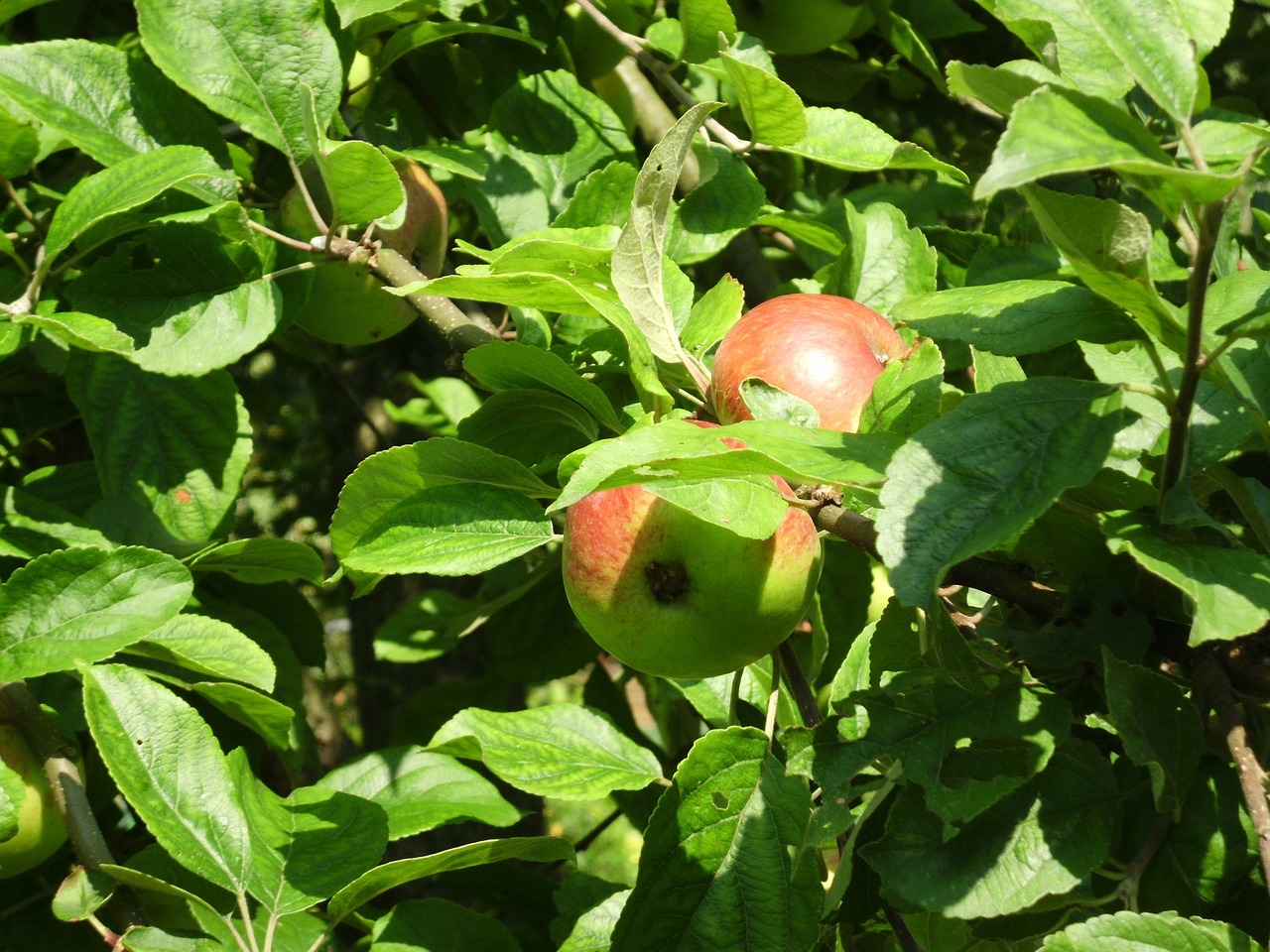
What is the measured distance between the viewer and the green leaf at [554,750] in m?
1.14

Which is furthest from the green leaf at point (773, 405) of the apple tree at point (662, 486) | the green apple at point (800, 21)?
the green apple at point (800, 21)

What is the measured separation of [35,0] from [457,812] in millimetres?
1018

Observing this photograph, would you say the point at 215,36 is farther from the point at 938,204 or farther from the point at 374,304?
the point at 938,204

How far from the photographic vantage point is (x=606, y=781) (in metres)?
1.18

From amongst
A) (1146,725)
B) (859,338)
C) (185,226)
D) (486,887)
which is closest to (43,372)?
(185,226)

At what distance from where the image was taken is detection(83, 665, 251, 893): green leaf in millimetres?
1030

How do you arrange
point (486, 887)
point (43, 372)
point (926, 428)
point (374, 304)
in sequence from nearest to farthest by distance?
point (926, 428) < point (374, 304) < point (43, 372) < point (486, 887)

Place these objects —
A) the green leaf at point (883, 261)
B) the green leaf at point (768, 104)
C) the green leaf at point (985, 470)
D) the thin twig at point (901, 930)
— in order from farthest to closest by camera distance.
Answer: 1. the green leaf at point (883, 261)
2. the green leaf at point (768, 104)
3. the thin twig at point (901, 930)
4. the green leaf at point (985, 470)

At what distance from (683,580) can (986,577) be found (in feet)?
0.79

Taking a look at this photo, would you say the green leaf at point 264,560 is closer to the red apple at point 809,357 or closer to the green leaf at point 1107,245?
the red apple at point 809,357

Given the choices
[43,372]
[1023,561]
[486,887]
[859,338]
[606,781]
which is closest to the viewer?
[1023,561]

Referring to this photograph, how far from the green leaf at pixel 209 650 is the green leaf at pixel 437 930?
293mm

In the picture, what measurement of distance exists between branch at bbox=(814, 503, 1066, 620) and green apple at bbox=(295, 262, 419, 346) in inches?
28.2

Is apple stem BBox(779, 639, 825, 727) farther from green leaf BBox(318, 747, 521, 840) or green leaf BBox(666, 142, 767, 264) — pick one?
green leaf BBox(666, 142, 767, 264)
